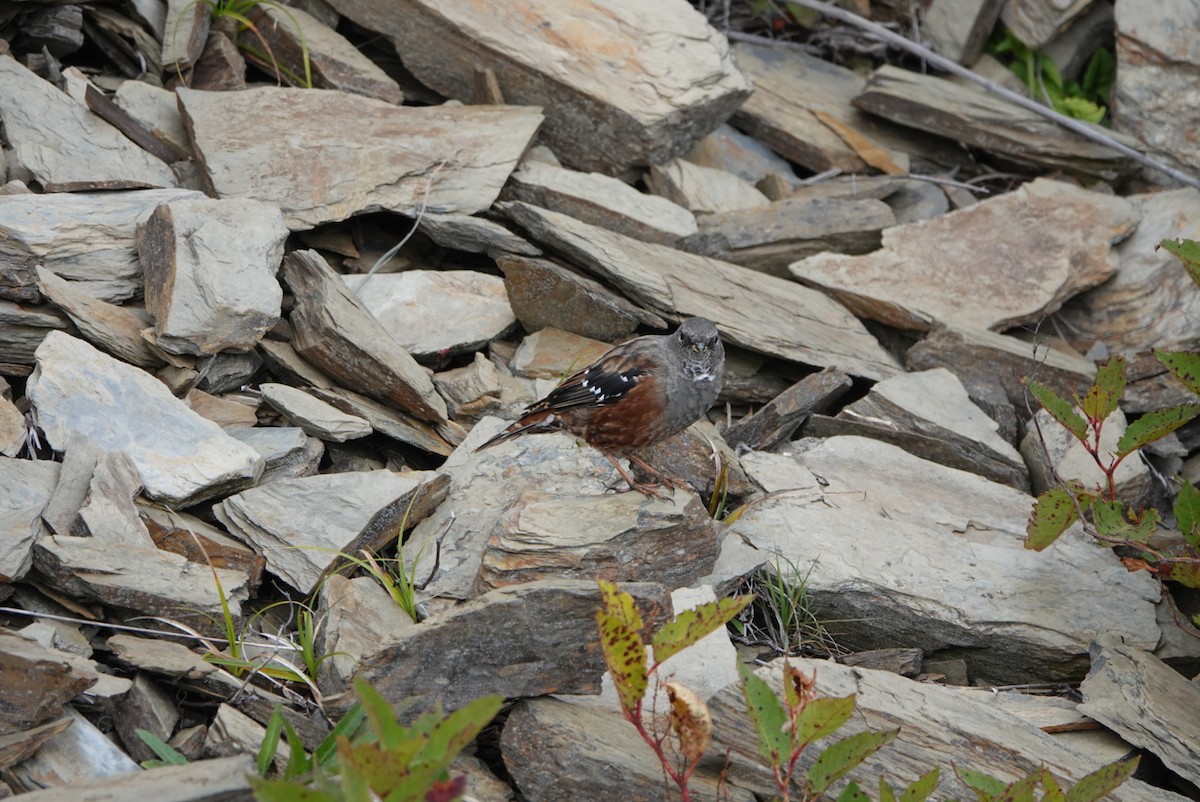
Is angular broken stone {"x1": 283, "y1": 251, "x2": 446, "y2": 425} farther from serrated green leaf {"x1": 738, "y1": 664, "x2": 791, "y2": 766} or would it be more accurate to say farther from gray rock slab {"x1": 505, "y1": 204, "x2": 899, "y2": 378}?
serrated green leaf {"x1": 738, "y1": 664, "x2": 791, "y2": 766}

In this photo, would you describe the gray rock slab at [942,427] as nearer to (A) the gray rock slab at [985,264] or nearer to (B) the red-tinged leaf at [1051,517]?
(A) the gray rock slab at [985,264]

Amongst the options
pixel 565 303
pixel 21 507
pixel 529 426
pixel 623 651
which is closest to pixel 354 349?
pixel 529 426

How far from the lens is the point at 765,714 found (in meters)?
3.35

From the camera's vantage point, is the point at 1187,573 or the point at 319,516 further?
the point at 1187,573

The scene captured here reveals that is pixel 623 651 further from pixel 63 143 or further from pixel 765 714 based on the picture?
pixel 63 143

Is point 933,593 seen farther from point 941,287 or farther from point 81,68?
point 81,68

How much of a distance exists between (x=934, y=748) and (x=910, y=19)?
257 inches

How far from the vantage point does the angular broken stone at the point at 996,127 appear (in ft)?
27.1

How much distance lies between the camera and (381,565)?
16.1 ft

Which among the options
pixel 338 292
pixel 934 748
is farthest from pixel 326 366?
pixel 934 748

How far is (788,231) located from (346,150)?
2.78 m

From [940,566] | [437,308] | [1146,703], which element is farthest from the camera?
[437,308]

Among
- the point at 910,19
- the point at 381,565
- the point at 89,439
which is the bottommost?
the point at 381,565

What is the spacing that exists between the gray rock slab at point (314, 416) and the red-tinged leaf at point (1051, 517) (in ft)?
9.62
